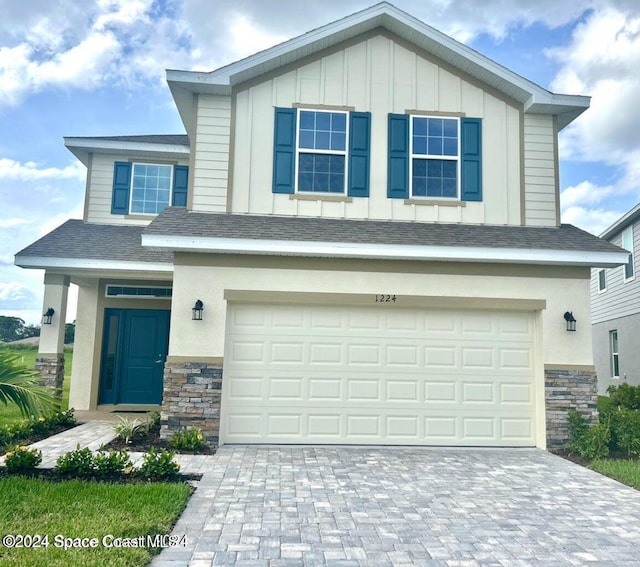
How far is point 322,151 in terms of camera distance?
898cm

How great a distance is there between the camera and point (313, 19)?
14078 mm

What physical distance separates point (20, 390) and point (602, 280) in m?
19.6

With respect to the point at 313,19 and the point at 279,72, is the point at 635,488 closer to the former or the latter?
the point at 279,72

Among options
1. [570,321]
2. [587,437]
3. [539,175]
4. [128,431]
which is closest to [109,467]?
[128,431]

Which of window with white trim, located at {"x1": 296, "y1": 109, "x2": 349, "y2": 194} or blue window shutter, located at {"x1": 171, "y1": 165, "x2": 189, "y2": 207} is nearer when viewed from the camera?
window with white trim, located at {"x1": 296, "y1": 109, "x2": 349, "y2": 194}

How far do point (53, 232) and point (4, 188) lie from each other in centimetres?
1130

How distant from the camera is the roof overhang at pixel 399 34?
343 inches

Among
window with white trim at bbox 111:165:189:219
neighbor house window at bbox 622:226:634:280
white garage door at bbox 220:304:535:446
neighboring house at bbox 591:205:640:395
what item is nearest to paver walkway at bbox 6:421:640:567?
white garage door at bbox 220:304:535:446

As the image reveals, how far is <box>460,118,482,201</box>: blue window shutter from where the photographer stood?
356 inches

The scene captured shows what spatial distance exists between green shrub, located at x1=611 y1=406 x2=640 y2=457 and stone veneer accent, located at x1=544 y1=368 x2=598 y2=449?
33cm

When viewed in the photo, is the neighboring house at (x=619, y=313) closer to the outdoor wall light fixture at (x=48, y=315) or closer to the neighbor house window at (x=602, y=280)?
the neighbor house window at (x=602, y=280)

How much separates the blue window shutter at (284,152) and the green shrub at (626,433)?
6.63m

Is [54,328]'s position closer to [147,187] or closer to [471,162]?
[147,187]

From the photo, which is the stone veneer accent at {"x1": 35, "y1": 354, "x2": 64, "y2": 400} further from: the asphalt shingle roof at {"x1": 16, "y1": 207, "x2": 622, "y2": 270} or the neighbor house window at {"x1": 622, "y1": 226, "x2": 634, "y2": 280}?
the neighbor house window at {"x1": 622, "y1": 226, "x2": 634, "y2": 280}
